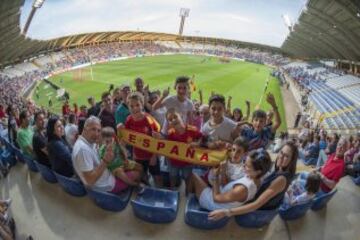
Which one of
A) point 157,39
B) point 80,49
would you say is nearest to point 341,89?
point 80,49

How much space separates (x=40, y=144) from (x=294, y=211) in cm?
421

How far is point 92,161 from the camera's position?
4070 millimetres

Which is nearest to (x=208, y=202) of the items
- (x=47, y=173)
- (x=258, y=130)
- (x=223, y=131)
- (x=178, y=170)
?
(x=178, y=170)

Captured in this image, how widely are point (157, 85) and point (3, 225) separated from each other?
26.9 meters

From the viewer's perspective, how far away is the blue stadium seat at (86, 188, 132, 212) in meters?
4.38

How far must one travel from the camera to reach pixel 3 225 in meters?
4.02

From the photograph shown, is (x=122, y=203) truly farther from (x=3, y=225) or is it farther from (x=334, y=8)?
(x=334, y=8)

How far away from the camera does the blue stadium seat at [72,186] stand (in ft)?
15.3

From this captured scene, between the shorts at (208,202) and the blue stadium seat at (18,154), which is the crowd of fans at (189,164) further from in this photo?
the blue stadium seat at (18,154)

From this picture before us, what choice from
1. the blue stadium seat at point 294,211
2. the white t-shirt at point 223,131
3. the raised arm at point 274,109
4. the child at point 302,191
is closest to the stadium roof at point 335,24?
the raised arm at point 274,109

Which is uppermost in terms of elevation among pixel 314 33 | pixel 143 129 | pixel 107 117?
pixel 314 33

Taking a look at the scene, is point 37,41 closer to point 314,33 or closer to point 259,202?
point 314,33

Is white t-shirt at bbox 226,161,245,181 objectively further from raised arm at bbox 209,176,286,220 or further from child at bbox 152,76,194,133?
child at bbox 152,76,194,133

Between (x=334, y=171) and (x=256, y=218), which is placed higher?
(x=334, y=171)
